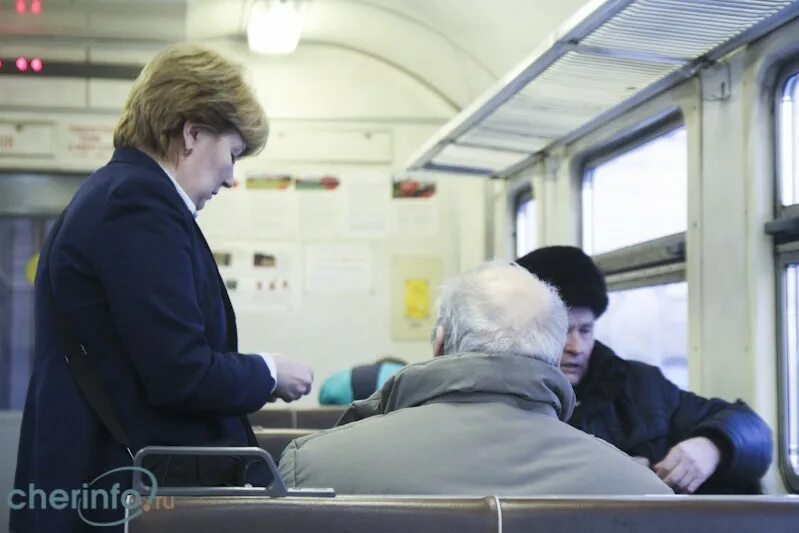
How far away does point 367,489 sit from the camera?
5.61 feet

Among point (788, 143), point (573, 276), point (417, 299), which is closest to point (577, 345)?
point (573, 276)

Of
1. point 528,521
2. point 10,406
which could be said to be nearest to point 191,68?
point 528,521

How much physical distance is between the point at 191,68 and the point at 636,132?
98.4 inches

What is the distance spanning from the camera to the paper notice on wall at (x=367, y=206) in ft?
20.7

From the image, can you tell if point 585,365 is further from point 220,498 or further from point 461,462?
point 220,498

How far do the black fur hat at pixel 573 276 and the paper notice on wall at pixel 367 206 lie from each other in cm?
325

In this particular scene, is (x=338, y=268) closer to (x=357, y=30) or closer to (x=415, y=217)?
(x=415, y=217)

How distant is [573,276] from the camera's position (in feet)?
10.1

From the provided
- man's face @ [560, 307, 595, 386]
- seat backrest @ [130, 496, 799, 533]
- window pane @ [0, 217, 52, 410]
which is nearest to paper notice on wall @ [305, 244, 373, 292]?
window pane @ [0, 217, 52, 410]

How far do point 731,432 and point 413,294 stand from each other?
11.9 feet

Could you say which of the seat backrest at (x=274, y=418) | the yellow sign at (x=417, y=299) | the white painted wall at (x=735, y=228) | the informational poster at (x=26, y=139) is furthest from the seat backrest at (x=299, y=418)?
the informational poster at (x=26, y=139)

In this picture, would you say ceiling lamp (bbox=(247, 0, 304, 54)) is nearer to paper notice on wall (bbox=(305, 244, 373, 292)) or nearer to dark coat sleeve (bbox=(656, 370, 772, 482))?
paper notice on wall (bbox=(305, 244, 373, 292))

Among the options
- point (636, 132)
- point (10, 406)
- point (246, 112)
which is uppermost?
point (636, 132)

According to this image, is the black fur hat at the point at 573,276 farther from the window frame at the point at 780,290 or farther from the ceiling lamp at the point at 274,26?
the ceiling lamp at the point at 274,26
